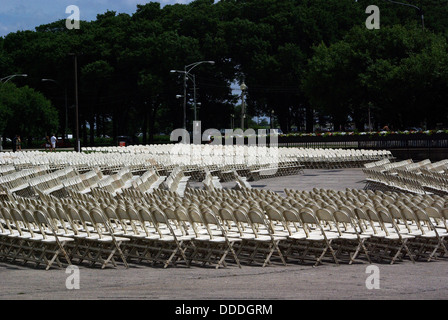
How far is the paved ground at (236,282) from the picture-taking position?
8297mm

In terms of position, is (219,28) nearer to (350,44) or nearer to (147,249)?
(350,44)

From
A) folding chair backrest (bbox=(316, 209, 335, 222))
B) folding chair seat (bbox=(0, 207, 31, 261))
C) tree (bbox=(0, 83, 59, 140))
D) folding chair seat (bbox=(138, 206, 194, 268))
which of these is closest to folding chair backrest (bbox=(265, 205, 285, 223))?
folding chair backrest (bbox=(316, 209, 335, 222))

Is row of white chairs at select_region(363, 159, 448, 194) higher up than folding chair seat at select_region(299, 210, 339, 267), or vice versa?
folding chair seat at select_region(299, 210, 339, 267)

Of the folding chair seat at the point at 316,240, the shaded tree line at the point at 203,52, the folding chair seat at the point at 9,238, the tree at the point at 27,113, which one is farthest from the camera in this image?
the shaded tree line at the point at 203,52

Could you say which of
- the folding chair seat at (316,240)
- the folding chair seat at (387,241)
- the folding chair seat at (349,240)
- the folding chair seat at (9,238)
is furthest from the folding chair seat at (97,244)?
the folding chair seat at (387,241)

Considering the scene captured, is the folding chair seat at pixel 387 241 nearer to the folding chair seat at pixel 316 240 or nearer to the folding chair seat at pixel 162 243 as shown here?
the folding chair seat at pixel 316 240

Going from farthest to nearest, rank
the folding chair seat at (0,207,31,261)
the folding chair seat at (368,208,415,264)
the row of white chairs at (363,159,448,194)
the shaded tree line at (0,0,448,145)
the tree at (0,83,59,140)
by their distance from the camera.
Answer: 1. the shaded tree line at (0,0,448,145)
2. the tree at (0,83,59,140)
3. the row of white chairs at (363,159,448,194)
4. the folding chair seat at (0,207,31,261)
5. the folding chair seat at (368,208,415,264)

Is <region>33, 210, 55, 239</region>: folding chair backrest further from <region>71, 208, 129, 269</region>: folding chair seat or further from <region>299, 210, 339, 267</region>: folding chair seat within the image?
<region>299, 210, 339, 267</region>: folding chair seat

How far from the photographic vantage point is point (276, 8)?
79.6 metres

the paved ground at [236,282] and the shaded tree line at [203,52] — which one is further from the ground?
the shaded tree line at [203,52]

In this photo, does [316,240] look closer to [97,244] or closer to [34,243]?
[97,244]

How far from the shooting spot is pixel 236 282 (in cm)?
934

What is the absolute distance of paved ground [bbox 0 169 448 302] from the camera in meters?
8.30
